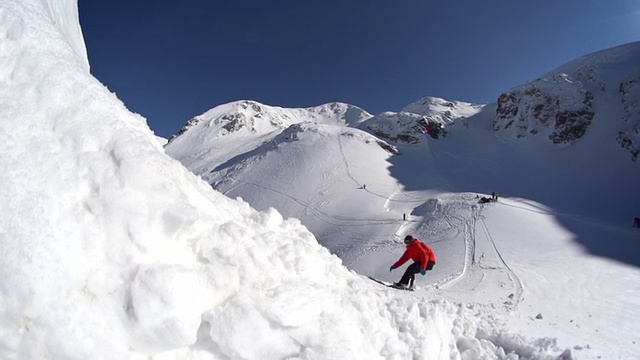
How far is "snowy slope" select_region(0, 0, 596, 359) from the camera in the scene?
1.98 metres

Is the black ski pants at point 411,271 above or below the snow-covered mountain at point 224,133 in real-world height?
below

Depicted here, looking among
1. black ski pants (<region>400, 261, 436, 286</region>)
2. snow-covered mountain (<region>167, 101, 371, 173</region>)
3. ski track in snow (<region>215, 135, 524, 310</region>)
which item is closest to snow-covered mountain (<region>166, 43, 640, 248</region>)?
snow-covered mountain (<region>167, 101, 371, 173</region>)

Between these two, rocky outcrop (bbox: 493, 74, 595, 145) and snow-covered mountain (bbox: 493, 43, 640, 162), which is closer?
snow-covered mountain (bbox: 493, 43, 640, 162)

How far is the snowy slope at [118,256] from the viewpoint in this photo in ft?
6.50

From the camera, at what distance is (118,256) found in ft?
7.39

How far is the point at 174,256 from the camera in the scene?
255 cm

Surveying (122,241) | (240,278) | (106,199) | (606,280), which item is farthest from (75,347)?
(606,280)

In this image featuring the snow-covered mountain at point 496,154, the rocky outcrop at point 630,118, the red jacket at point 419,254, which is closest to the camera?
the red jacket at point 419,254

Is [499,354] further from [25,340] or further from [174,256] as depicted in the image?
[25,340]

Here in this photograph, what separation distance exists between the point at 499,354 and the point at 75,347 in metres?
4.35

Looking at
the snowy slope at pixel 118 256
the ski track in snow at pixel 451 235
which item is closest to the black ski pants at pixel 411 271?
the ski track in snow at pixel 451 235

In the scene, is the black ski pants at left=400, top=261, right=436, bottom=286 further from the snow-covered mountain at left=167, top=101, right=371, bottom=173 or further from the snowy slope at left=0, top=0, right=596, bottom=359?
the snow-covered mountain at left=167, top=101, right=371, bottom=173

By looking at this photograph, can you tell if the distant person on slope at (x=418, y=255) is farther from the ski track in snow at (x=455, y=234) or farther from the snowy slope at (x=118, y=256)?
the snowy slope at (x=118, y=256)

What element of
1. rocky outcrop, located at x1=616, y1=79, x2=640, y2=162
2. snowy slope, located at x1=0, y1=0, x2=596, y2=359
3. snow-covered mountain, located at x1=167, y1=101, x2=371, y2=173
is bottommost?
rocky outcrop, located at x1=616, y1=79, x2=640, y2=162
